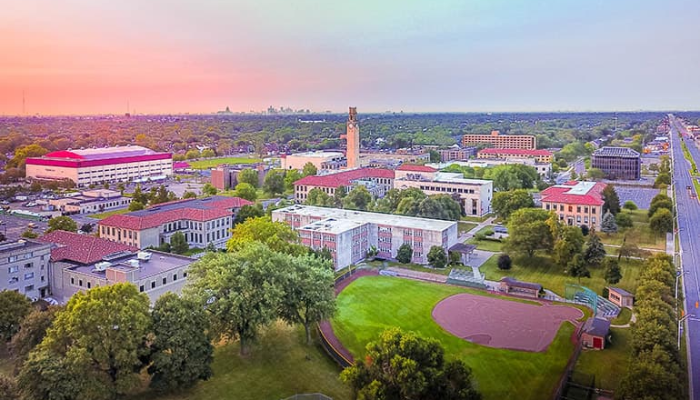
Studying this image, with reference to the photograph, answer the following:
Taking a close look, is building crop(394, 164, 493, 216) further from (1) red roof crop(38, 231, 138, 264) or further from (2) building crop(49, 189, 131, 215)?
(1) red roof crop(38, 231, 138, 264)

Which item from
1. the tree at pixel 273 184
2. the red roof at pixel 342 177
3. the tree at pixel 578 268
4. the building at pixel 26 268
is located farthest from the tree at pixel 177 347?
→ the tree at pixel 273 184

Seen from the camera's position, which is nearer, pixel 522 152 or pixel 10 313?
pixel 10 313

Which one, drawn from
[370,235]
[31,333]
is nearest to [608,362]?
[370,235]

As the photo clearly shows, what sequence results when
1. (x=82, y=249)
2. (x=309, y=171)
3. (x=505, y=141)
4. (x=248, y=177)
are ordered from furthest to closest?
(x=505, y=141), (x=309, y=171), (x=248, y=177), (x=82, y=249)

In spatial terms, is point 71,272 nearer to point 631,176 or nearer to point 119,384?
point 119,384

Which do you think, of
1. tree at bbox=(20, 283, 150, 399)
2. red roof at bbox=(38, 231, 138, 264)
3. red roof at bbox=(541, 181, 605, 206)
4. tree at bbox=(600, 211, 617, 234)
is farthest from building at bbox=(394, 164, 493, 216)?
tree at bbox=(20, 283, 150, 399)

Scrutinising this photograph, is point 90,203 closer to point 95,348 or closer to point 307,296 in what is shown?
point 307,296

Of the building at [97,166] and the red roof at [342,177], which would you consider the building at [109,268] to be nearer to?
the red roof at [342,177]

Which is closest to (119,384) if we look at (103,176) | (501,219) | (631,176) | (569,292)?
(569,292)
